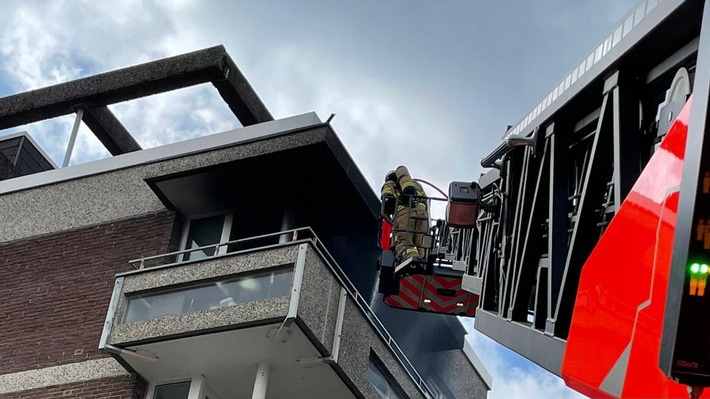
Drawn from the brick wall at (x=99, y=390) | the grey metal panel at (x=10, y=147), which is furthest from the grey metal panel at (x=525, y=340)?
the grey metal panel at (x=10, y=147)

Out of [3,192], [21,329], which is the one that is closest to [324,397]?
[21,329]

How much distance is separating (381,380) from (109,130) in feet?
27.7

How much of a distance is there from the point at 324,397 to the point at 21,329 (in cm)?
561

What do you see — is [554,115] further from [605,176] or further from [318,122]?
[318,122]

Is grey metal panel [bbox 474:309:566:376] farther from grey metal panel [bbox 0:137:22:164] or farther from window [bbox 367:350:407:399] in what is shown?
grey metal panel [bbox 0:137:22:164]

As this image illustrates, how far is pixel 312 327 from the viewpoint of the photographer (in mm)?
13180

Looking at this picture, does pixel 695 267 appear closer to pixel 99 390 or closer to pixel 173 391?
pixel 173 391

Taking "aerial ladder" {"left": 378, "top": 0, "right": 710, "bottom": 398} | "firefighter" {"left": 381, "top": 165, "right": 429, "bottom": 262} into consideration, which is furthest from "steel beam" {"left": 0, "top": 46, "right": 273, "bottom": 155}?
"aerial ladder" {"left": 378, "top": 0, "right": 710, "bottom": 398}

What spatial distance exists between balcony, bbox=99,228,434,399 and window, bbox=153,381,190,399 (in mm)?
65

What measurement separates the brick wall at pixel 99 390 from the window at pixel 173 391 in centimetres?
23

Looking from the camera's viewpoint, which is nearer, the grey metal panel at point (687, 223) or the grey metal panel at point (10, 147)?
the grey metal panel at point (687, 223)

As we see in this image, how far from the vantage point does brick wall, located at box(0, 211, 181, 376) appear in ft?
50.0

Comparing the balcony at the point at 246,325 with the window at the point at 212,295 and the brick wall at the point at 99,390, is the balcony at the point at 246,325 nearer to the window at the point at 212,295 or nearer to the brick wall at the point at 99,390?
the window at the point at 212,295

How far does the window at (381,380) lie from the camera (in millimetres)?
15195
